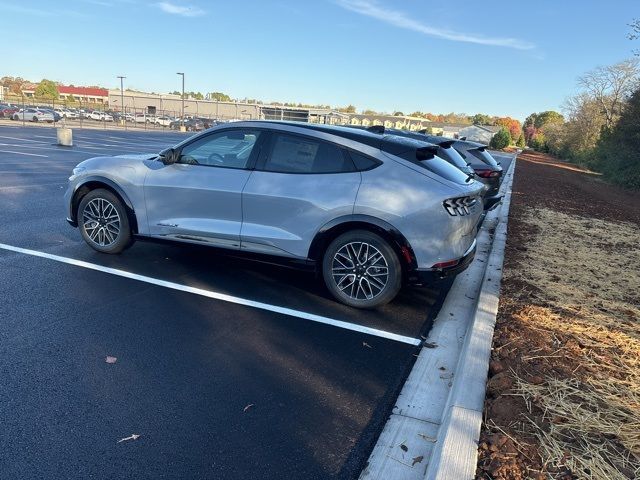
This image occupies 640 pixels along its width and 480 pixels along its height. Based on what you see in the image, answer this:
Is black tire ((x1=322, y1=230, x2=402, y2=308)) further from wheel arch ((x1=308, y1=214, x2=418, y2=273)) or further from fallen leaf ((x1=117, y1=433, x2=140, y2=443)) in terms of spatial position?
fallen leaf ((x1=117, y1=433, x2=140, y2=443))

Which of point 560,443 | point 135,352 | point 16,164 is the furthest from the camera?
point 16,164

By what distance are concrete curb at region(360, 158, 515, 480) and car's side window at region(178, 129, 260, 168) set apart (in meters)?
2.77

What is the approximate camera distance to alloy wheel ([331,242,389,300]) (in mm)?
4852

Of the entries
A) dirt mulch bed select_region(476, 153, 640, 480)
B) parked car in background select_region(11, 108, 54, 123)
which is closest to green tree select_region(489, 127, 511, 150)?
parked car in background select_region(11, 108, 54, 123)

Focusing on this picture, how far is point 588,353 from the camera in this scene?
12.9 ft

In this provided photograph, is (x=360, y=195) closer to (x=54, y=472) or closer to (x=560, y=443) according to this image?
(x=560, y=443)

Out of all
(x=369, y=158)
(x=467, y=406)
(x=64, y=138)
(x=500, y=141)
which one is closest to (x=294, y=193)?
(x=369, y=158)

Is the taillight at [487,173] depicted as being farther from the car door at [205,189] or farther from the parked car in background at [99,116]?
the parked car in background at [99,116]

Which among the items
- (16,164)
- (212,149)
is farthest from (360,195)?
(16,164)

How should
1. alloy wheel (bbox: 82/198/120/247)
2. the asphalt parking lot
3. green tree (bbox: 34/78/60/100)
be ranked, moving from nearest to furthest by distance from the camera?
the asphalt parking lot → alloy wheel (bbox: 82/198/120/247) → green tree (bbox: 34/78/60/100)

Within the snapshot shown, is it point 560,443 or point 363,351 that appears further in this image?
point 363,351

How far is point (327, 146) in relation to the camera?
16.6ft

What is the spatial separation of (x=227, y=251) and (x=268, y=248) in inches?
20.9

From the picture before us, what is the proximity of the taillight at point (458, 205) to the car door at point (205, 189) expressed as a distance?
216 centimetres
